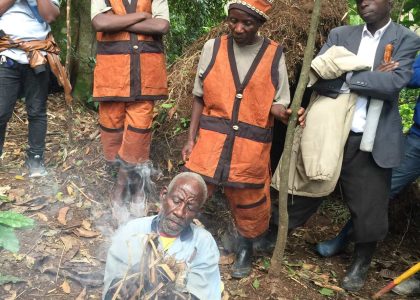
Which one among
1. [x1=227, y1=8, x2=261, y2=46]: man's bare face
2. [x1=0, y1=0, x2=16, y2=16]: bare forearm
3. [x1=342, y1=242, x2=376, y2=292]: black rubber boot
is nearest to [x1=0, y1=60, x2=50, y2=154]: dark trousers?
[x1=0, y1=0, x2=16, y2=16]: bare forearm

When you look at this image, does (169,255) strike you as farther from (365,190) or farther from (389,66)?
(389,66)

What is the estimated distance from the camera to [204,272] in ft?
9.23

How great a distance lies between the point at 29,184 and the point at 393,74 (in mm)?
3523

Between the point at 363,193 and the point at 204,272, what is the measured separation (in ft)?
5.76

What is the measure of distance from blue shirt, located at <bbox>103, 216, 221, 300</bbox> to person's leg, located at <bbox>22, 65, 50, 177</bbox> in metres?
2.39

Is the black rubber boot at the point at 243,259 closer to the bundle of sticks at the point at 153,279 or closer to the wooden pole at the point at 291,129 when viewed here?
the wooden pole at the point at 291,129

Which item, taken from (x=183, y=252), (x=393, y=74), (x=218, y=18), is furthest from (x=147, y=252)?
(x=218, y=18)

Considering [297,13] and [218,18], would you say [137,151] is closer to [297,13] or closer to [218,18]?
[297,13]

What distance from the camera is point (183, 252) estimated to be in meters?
2.82

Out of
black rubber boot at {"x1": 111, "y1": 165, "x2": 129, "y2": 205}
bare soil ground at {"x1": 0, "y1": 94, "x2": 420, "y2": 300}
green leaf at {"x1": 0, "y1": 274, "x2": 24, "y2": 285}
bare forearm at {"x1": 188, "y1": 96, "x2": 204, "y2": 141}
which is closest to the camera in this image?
green leaf at {"x1": 0, "y1": 274, "x2": 24, "y2": 285}

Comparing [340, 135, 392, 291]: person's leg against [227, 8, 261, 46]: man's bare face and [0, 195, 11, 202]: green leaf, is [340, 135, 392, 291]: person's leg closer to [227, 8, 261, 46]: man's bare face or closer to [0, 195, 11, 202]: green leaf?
[227, 8, 261, 46]: man's bare face

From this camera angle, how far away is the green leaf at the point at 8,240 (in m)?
2.01

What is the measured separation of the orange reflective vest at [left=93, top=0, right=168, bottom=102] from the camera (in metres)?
4.15

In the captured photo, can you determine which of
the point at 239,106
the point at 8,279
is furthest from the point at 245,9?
the point at 8,279
